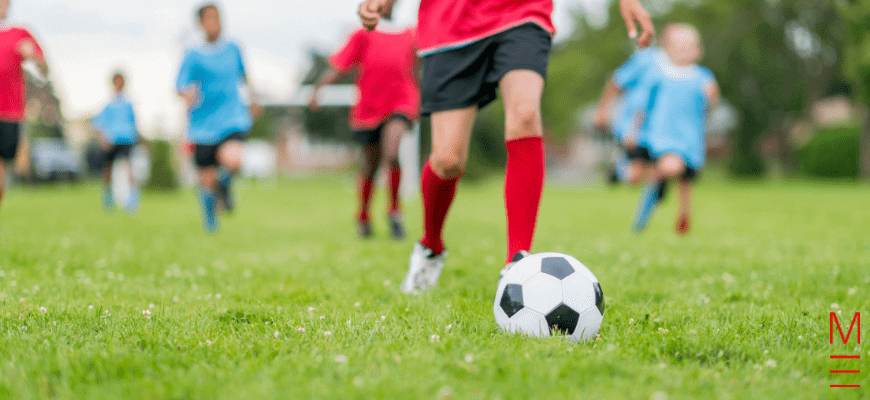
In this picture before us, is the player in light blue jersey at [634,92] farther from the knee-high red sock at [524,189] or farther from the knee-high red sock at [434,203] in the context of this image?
the knee-high red sock at [524,189]

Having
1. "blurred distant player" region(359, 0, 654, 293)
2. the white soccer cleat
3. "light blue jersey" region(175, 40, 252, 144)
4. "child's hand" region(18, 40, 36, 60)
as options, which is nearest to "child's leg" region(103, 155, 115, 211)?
"light blue jersey" region(175, 40, 252, 144)

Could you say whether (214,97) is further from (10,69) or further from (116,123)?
(116,123)

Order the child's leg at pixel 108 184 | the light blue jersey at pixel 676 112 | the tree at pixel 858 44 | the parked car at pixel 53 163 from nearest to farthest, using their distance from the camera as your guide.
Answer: the light blue jersey at pixel 676 112 → the child's leg at pixel 108 184 → the tree at pixel 858 44 → the parked car at pixel 53 163

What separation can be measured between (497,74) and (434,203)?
2.57 ft

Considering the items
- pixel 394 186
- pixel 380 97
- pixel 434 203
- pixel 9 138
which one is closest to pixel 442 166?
pixel 434 203

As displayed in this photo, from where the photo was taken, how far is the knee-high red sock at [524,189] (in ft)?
10.1

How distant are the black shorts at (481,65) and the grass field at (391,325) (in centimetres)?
96

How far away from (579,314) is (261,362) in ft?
3.67

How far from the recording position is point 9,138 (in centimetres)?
547

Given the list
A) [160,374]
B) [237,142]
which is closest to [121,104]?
[237,142]

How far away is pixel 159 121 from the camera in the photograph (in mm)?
19094

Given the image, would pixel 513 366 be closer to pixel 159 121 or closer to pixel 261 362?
pixel 261 362

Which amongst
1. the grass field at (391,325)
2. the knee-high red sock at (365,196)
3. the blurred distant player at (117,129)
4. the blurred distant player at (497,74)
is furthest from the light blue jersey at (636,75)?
the blurred distant player at (117,129)

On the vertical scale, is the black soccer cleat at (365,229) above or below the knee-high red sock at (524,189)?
below
